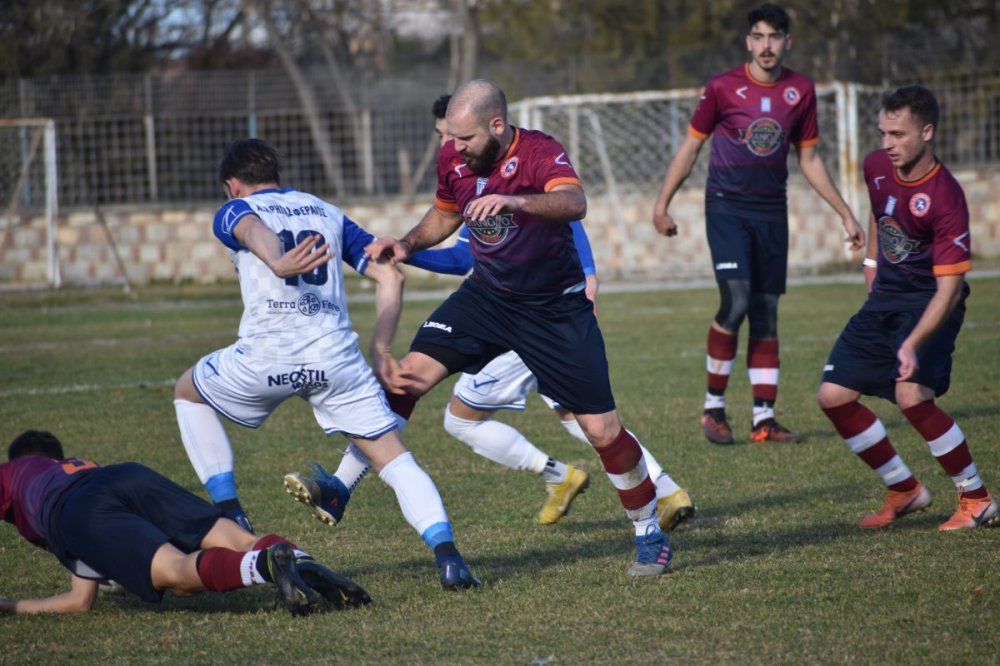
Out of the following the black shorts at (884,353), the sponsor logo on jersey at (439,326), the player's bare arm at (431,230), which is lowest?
the black shorts at (884,353)

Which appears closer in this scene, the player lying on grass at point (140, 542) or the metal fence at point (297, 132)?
the player lying on grass at point (140, 542)

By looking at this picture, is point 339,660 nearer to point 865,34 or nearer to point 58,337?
point 58,337

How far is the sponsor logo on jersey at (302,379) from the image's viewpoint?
5113 millimetres

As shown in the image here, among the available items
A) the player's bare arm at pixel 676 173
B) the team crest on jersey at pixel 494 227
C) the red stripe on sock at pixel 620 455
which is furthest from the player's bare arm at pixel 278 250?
the player's bare arm at pixel 676 173

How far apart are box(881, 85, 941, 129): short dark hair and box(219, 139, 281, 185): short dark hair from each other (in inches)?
103

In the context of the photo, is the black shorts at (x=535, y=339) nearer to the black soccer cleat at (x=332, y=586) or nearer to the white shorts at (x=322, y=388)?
the white shorts at (x=322, y=388)

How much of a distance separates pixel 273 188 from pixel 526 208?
3.98ft

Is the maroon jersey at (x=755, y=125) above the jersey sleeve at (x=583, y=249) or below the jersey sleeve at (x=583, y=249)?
above

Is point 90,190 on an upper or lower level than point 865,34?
lower

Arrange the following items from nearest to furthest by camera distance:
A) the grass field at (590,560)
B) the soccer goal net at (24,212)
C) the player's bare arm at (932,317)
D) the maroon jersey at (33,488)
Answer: the grass field at (590,560) → the maroon jersey at (33,488) → the player's bare arm at (932,317) → the soccer goal net at (24,212)

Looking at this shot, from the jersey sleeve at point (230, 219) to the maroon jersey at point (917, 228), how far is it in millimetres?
2719

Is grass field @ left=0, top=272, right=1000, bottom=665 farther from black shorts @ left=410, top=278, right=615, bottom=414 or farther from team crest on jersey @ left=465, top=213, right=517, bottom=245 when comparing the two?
team crest on jersey @ left=465, top=213, right=517, bottom=245

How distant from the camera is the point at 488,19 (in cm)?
2867

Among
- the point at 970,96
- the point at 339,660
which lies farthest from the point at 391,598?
the point at 970,96
